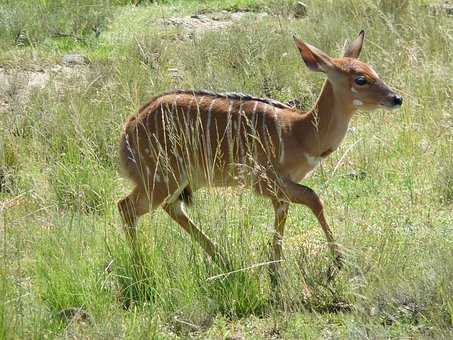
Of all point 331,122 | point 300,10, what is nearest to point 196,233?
point 331,122

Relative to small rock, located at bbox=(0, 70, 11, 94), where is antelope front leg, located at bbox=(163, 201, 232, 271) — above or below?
above

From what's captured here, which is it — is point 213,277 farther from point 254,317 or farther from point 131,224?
point 131,224

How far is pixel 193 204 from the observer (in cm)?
705

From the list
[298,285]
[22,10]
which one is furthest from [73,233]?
[22,10]

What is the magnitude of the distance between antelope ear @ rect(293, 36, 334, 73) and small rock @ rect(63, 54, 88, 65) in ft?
17.4

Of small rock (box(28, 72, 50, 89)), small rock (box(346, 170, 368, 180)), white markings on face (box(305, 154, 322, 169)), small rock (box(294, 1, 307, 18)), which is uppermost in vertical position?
white markings on face (box(305, 154, 322, 169))

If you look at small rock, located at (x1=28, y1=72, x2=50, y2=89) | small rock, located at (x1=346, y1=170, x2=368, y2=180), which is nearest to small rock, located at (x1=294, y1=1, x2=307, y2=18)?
small rock, located at (x1=28, y1=72, x2=50, y2=89)

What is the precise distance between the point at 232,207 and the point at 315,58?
49.2 inches

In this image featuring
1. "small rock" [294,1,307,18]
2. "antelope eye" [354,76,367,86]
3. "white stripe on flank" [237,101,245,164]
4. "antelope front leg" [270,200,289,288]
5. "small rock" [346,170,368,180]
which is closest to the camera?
"antelope front leg" [270,200,289,288]

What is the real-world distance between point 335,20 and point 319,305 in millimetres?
6362

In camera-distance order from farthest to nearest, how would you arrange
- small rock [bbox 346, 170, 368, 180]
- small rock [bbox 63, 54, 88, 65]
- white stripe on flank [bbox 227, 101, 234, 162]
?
small rock [bbox 63, 54, 88, 65] → small rock [bbox 346, 170, 368, 180] → white stripe on flank [bbox 227, 101, 234, 162]

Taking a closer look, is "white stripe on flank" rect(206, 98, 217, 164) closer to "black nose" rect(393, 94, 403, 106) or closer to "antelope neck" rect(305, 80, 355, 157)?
"antelope neck" rect(305, 80, 355, 157)

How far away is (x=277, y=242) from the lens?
6.41 meters

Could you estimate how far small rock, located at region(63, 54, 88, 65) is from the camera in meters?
12.2
